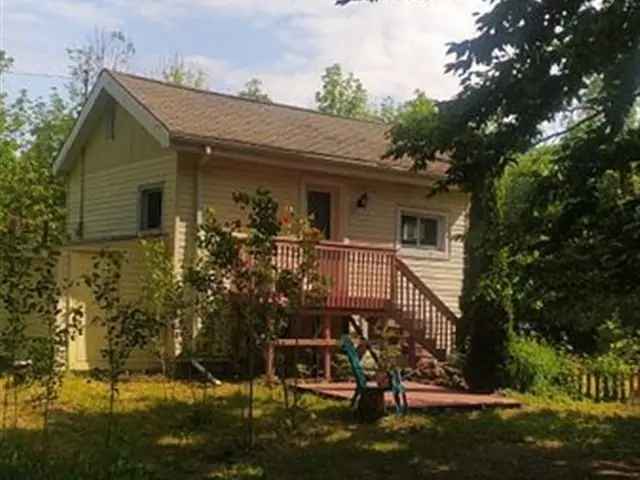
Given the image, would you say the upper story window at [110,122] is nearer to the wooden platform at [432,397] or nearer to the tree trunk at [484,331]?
the wooden platform at [432,397]

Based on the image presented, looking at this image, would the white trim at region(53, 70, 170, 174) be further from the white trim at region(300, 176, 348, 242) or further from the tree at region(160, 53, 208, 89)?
the tree at region(160, 53, 208, 89)

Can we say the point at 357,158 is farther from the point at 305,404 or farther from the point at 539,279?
the point at 539,279

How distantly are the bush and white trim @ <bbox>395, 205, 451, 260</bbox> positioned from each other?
3693 millimetres

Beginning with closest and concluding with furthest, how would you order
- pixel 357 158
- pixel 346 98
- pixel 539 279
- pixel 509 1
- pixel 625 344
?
1. pixel 509 1
2. pixel 539 279
3. pixel 625 344
4. pixel 357 158
5. pixel 346 98

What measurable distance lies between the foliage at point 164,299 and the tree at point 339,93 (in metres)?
42.0

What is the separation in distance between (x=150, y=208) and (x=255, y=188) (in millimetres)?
2228

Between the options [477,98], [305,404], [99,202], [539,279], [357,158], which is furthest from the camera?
[99,202]

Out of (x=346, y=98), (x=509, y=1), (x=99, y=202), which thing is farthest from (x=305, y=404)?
(x=346, y=98)

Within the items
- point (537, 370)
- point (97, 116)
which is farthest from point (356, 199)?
point (97, 116)

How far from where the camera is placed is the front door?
16953 millimetres

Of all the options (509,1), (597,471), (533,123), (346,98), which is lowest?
(597,471)

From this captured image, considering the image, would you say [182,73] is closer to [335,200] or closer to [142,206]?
[142,206]

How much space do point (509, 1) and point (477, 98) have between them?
111 cm

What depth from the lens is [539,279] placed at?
9266 millimetres
